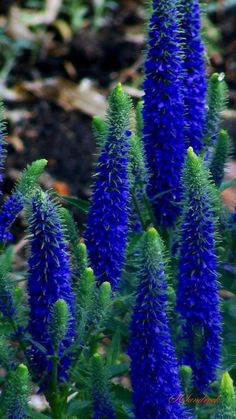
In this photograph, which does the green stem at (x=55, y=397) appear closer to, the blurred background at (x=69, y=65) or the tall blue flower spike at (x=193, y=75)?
the tall blue flower spike at (x=193, y=75)

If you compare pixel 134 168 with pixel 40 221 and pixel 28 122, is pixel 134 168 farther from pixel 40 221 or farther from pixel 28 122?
pixel 28 122

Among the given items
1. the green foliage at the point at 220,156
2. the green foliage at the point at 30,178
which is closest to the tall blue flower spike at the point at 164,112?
the green foliage at the point at 220,156

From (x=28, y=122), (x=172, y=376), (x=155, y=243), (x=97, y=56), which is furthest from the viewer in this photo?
(x=97, y=56)

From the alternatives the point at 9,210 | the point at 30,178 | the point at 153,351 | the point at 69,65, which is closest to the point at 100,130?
the point at 30,178

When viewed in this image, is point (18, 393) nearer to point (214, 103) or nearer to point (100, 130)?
point (100, 130)

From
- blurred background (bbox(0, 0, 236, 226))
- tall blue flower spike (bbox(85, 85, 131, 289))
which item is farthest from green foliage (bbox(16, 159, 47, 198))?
blurred background (bbox(0, 0, 236, 226))

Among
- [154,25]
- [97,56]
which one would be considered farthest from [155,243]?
[97,56]
